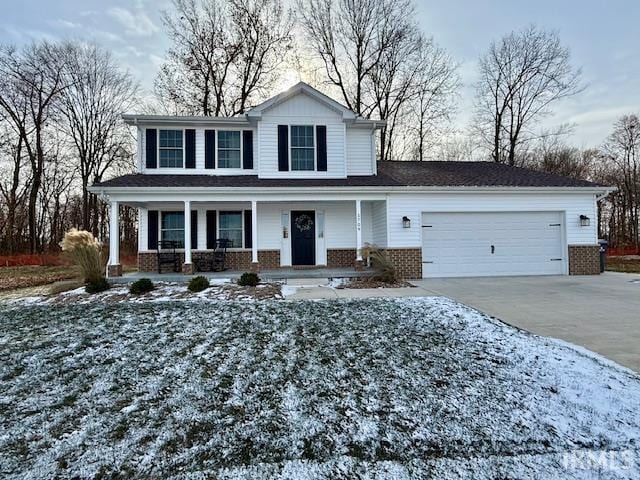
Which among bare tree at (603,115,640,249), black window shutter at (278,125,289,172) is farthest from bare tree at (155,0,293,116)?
bare tree at (603,115,640,249)

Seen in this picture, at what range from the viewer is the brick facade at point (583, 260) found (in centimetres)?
1098

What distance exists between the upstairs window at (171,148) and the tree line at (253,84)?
25.8 feet

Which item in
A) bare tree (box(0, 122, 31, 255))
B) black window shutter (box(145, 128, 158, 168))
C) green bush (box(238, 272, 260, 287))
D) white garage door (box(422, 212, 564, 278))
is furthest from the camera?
bare tree (box(0, 122, 31, 255))

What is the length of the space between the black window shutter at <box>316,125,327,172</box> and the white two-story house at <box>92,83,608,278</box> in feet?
0.11

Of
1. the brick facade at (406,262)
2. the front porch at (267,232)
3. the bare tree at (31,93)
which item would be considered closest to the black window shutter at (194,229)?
the front porch at (267,232)

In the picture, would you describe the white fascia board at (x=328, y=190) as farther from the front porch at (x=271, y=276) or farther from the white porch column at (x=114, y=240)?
the front porch at (x=271, y=276)

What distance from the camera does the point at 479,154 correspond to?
22.1 meters

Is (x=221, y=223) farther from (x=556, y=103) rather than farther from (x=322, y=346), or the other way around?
(x=556, y=103)

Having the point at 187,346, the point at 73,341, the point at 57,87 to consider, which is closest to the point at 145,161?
the point at 73,341

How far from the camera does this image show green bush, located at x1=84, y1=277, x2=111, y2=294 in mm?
8289

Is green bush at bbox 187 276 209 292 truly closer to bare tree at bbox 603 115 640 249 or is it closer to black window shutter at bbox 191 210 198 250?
black window shutter at bbox 191 210 198 250

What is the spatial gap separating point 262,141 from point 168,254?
491 centimetres

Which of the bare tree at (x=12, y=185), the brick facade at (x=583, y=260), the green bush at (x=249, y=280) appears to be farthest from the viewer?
the bare tree at (x=12, y=185)

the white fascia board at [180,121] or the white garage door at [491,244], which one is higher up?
the white fascia board at [180,121]
